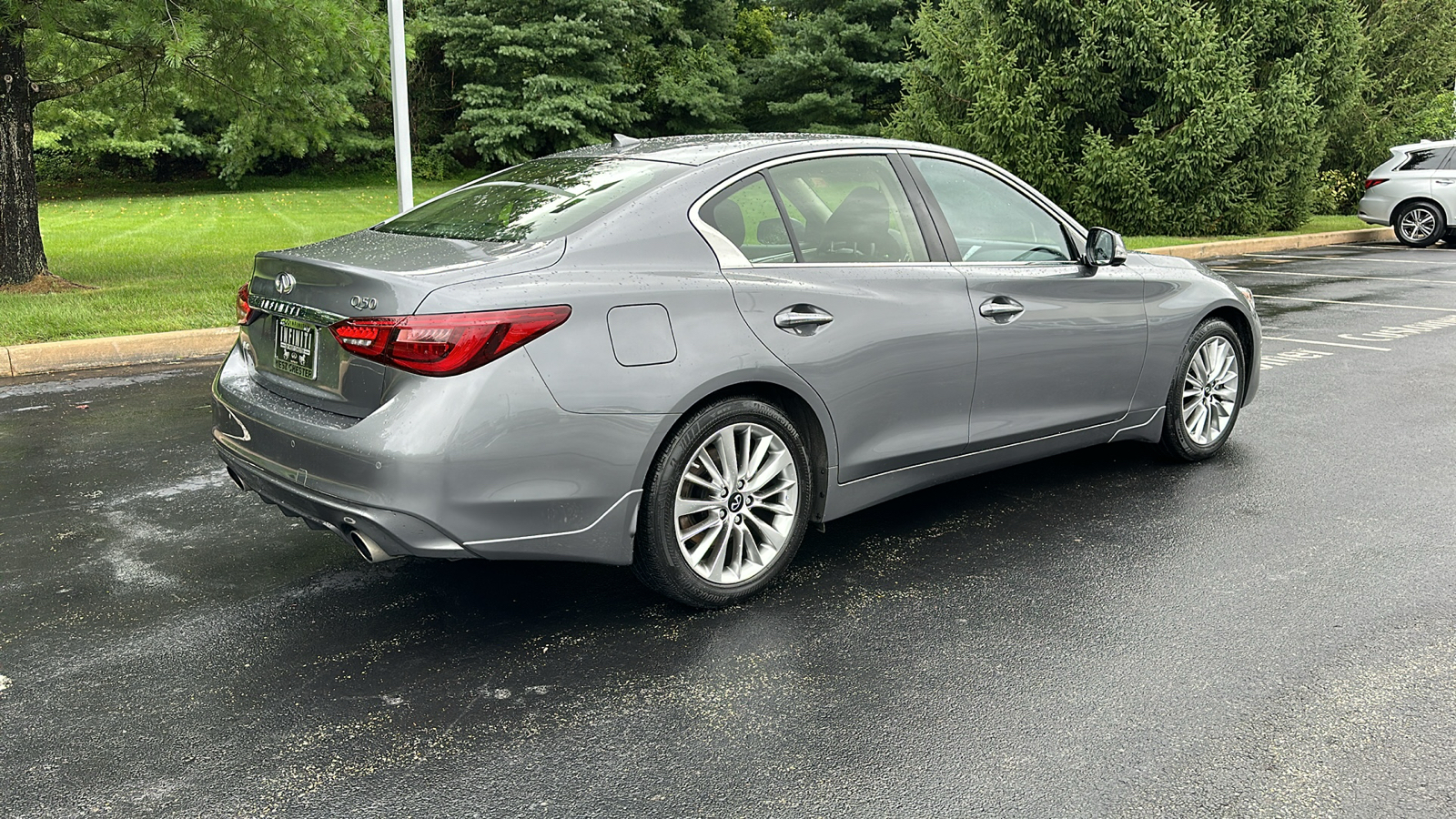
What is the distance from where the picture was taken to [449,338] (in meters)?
3.44

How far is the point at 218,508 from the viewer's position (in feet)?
17.0

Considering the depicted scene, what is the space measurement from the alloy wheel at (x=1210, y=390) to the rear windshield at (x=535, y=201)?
2.97 m

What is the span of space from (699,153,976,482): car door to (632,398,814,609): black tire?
199 mm

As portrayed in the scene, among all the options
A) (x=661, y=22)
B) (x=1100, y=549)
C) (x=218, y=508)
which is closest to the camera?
(x=1100, y=549)

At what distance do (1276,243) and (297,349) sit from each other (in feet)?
62.1

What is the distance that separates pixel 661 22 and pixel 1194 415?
126 ft

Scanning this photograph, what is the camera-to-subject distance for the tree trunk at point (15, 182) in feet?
39.1

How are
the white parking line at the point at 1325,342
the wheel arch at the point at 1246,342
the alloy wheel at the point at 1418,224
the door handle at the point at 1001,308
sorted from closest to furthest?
1. the door handle at the point at 1001,308
2. the wheel arch at the point at 1246,342
3. the white parking line at the point at 1325,342
4. the alloy wheel at the point at 1418,224

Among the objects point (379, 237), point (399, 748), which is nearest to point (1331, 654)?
point (399, 748)

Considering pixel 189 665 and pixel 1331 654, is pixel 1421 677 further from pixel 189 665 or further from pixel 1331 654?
pixel 189 665

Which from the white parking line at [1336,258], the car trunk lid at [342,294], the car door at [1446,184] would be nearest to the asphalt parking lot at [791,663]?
the car trunk lid at [342,294]

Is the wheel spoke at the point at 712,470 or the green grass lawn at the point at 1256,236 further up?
the wheel spoke at the point at 712,470

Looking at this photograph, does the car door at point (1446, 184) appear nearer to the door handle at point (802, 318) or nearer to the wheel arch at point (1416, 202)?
the wheel arch at point (1416, 202)

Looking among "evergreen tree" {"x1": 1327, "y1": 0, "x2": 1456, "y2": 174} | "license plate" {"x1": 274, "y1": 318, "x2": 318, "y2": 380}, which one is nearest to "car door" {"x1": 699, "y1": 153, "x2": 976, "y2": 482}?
"license plate" {"x1": 274, "y1": 318, "x2": 318, "y2": 380}
